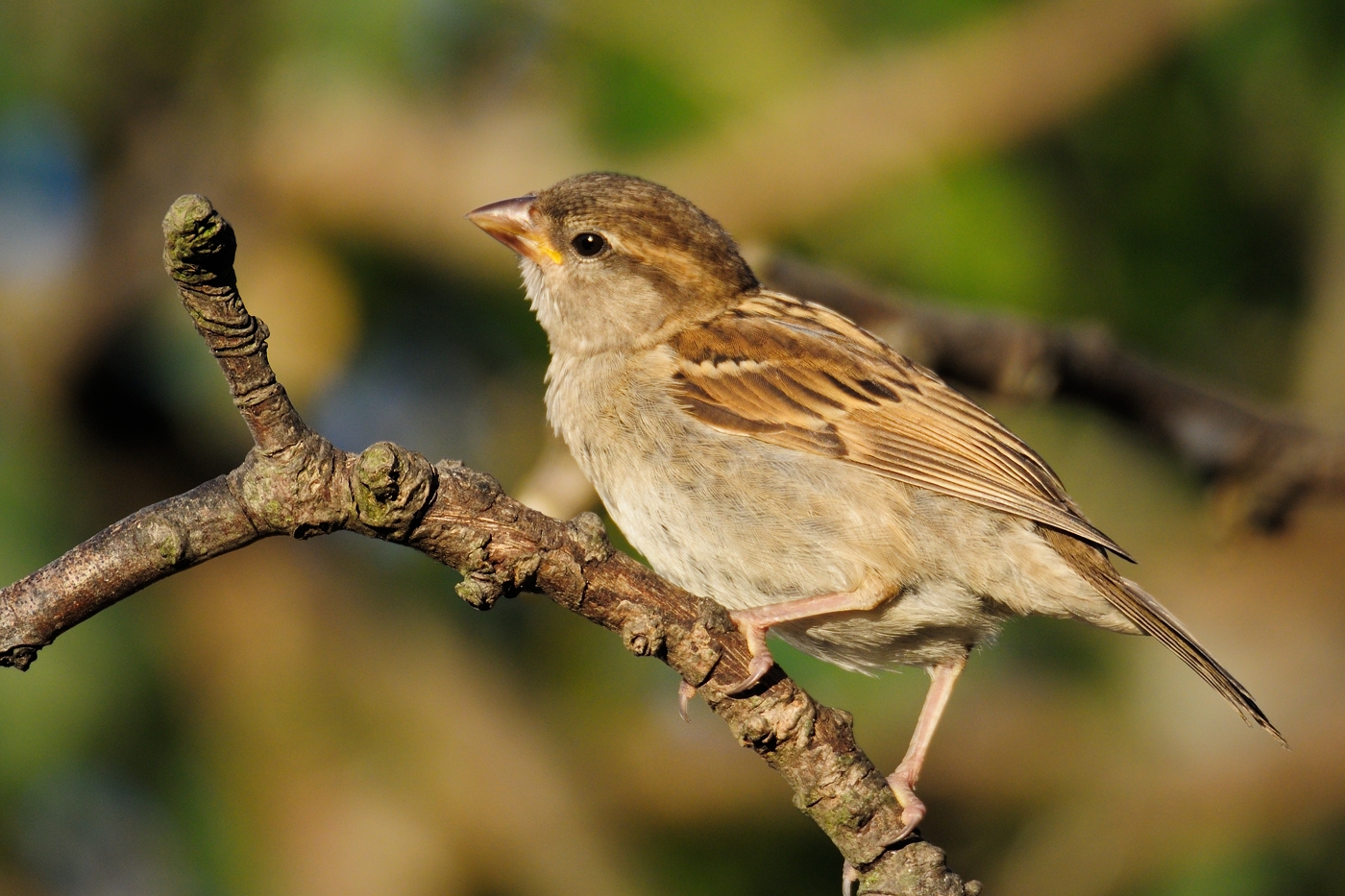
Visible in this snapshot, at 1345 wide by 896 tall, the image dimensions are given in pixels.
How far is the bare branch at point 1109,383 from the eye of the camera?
14.9 ft

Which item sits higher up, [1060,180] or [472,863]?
[1060,180]

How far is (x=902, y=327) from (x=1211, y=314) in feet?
7.43

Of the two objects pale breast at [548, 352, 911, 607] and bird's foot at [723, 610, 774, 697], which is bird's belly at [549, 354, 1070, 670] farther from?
bird's foot at [723, 610, 774, 697]

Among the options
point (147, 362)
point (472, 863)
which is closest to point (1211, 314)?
point (472, 863)

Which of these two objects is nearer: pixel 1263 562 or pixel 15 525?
pixel 15 525

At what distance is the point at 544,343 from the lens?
5.79m

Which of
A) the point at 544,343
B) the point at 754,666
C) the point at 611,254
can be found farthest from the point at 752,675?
the point at 544,343

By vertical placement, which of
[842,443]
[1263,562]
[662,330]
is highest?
[1263,562]

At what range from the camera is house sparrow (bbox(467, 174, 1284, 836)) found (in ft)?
11.5

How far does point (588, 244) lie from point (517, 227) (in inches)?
8.8

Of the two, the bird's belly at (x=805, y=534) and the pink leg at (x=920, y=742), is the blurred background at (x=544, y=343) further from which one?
the bird's belly at (x=805, y=534)

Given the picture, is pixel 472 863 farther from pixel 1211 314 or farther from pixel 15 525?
pixel 1211 314

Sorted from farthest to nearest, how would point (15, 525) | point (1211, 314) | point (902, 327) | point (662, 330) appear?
point (1211, 314) < point (15, 525) < point (902, 327) < point (662, 330)

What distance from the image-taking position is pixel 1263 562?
249 inches
